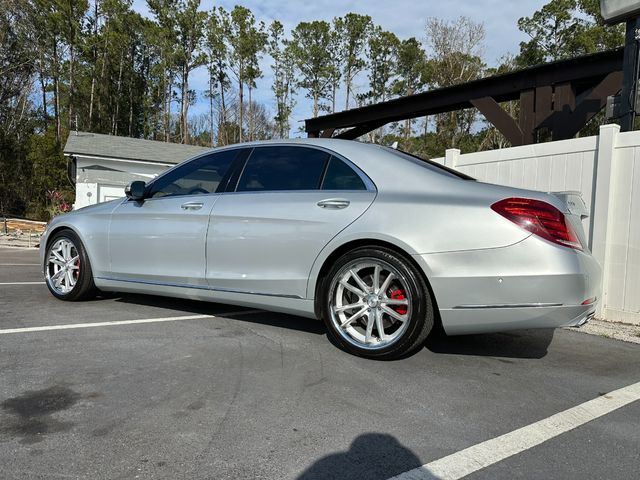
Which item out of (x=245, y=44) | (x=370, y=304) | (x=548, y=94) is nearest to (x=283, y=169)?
(x=370, y=304)

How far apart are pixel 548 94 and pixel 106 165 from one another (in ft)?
52.2

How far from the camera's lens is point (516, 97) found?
1054 centimetres

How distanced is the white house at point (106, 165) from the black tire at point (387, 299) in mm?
16012

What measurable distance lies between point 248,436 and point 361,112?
12.2 metres

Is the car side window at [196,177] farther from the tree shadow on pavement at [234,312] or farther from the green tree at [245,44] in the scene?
the green tree at [245,44]

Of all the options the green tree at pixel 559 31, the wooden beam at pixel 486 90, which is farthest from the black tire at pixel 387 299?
the green tree at pixel 559 31

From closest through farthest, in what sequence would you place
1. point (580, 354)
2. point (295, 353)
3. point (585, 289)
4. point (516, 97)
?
1. point (585, 289)
2. point (295, 353)
3. point (580, 354)
4. point (516, 97)

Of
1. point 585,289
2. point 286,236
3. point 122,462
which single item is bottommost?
point 122,462

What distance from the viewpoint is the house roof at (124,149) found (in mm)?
19058

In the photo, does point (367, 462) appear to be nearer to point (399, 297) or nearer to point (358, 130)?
point (399, 297)

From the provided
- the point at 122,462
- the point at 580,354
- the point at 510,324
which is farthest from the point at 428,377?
the point at 122,462

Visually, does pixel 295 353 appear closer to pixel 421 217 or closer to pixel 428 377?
pixel 428 377

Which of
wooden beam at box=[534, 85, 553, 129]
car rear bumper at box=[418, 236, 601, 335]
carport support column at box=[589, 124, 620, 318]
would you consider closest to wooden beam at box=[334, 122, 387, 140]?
wooden beam at box=[534, 85, 553, 129]

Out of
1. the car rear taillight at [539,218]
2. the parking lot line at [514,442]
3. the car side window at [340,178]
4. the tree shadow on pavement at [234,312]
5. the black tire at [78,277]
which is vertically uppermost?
the car side window at [340,178]
